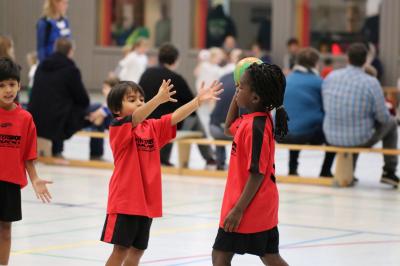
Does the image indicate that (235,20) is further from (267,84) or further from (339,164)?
(267,84)

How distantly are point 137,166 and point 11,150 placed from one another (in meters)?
0.96

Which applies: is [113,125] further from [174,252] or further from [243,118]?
[174,252]

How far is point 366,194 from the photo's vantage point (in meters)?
12.6

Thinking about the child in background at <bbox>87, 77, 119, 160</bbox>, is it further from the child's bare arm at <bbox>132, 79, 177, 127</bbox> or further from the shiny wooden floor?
the child's bare arm at <bbox>132, 79, 177, 127</bbox>

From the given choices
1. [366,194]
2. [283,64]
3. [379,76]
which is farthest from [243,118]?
[283,64]

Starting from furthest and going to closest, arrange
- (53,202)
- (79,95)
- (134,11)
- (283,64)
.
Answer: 1. (134,11)
2. (283,64)
3. (79,95)
4. (53,202)

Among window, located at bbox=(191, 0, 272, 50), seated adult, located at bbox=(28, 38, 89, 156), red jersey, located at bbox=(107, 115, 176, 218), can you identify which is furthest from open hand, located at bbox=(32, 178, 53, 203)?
window, located at bbox=(191, 0, 272, 50)

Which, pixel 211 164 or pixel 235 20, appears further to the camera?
pixel 235 20

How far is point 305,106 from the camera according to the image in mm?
13469

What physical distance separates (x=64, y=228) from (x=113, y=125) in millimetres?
3143

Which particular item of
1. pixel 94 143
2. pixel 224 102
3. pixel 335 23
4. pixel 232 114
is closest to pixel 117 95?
pixel 232 114

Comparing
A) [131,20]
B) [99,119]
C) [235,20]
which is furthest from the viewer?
[131,20]

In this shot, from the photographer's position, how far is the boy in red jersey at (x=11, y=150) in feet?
23.1

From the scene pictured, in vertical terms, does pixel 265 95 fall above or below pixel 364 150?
above
